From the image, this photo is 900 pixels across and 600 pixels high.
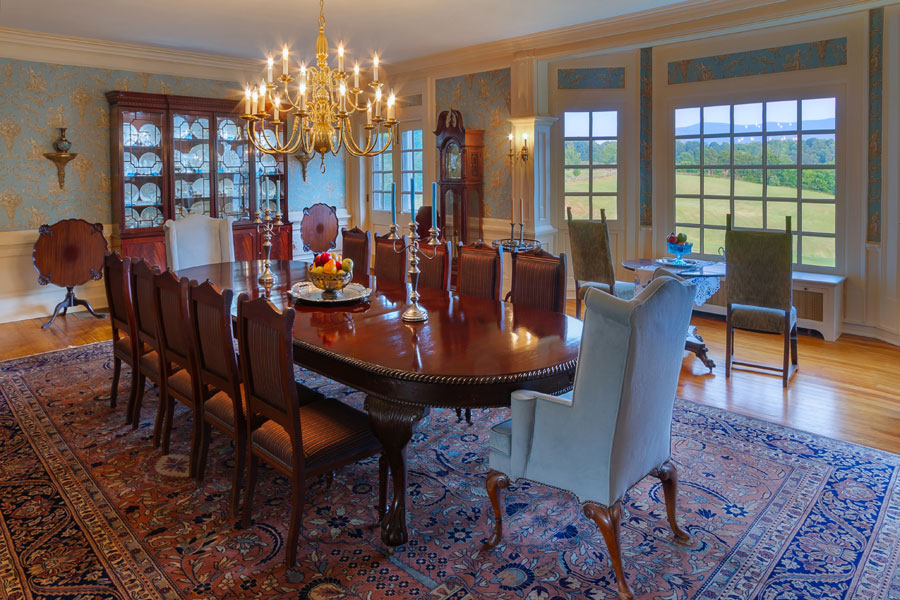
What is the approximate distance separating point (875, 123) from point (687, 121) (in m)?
1.54

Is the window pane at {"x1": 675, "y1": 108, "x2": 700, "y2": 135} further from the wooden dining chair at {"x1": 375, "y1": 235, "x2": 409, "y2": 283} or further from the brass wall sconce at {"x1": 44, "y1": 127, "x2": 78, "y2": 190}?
the brass wall sconce at {"x1": 44, "y1": 127, "x2": 78, "y2": 190}

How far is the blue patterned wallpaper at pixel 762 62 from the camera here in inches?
206

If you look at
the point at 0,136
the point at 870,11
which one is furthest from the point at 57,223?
the point at 870,11

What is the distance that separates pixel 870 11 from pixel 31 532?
610cm

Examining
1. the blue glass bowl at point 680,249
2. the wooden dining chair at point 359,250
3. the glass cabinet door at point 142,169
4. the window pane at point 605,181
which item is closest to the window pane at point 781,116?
the window pane at point 605,181

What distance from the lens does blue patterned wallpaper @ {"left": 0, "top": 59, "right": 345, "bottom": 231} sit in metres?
6.04

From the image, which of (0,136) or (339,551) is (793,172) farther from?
(0,136)

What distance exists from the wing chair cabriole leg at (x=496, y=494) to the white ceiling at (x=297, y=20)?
149 inches

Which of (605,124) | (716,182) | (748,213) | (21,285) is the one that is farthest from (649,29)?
(21,285)

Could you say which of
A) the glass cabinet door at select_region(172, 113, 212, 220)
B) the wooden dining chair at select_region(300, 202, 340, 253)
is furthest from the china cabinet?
the wooden dining chair at select_region(300, 202, 340, 253)

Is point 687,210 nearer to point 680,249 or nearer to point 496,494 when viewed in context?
point 680,249

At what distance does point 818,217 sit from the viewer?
5.50m

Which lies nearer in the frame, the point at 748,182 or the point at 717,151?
the point at 748,182

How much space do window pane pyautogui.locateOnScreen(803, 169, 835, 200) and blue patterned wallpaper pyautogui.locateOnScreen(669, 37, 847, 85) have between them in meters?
0.83
